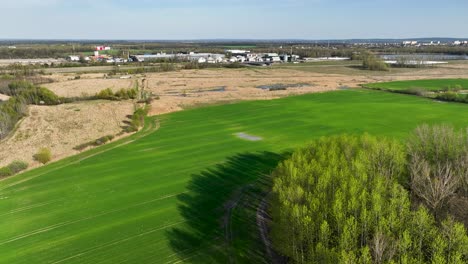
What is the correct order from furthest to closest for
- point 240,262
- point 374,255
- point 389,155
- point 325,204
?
point 389,155, point 240,262, point 325,204, point 374,255

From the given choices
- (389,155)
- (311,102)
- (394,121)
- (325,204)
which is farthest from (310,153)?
(311,102)

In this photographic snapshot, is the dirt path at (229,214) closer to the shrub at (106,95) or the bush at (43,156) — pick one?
the bush at (43,156)

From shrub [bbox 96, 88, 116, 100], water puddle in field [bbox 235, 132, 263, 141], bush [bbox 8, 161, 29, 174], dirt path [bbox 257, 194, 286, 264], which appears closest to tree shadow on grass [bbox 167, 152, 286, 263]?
dirt path [bbox 257, 194, 286, 264]

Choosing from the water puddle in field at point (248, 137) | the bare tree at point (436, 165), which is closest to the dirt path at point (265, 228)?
the bare tree at point (436, 165)

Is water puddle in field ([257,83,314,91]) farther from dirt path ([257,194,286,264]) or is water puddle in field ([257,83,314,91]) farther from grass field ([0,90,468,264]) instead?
dirt path ([257,194,286,264])

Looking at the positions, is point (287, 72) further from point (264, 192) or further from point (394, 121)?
point (264, 192)

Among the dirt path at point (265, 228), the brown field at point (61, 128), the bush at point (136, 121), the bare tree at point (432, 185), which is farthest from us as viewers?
the bush at point (136, 121)

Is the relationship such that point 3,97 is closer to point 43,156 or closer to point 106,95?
point 106,95
